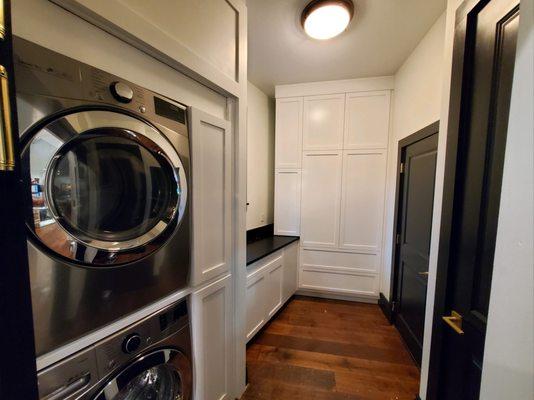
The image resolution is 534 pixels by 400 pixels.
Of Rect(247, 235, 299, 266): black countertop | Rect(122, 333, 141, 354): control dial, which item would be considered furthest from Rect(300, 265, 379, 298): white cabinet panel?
Rect(122, 333, 141, 354): control dial

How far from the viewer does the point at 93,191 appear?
2.28ft

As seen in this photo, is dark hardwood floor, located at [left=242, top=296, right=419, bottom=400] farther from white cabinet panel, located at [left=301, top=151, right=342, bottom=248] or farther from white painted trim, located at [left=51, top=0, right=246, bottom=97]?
white painted trim, located at [left=51, top=0, right=246, bottom=97]

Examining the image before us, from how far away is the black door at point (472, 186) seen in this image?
32.1 inches

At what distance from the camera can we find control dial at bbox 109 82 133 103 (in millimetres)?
718

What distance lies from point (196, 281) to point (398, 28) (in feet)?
7.70

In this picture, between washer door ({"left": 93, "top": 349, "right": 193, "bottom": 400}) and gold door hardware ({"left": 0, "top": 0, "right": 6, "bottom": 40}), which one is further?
washer door ({"left": 93, "top": 349, "right": 193, "bottom": 400})

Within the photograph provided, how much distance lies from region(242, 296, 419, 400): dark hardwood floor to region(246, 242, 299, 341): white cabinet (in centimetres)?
20

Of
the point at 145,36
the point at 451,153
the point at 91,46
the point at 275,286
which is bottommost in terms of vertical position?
the point at 275,286

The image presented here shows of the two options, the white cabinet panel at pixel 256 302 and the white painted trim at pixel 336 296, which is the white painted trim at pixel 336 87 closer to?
the white cabinet panel at pixel 256 302

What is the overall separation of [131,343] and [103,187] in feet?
1.82

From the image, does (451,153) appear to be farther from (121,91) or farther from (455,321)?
(121,91)

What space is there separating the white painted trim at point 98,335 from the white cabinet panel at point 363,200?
2321mm

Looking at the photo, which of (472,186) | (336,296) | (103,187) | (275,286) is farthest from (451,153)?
(336,296)

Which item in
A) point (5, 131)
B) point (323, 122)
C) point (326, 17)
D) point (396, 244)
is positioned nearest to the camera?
point (5, 131)
